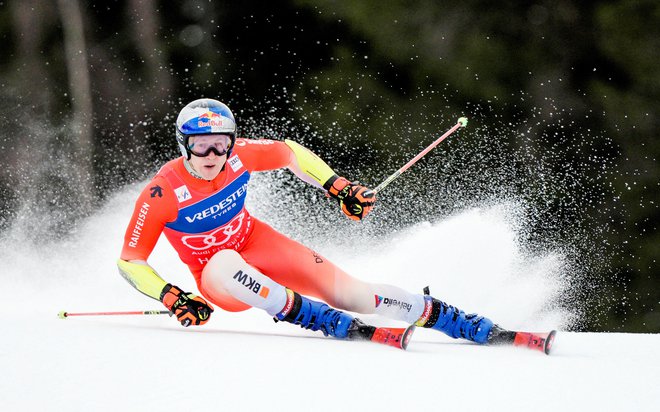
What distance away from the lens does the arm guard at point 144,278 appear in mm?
2914

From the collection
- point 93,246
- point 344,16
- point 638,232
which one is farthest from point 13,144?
point 638,232

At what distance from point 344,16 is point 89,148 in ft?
12.1

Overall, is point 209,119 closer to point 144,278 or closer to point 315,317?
point 144,278

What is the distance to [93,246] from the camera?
5.29 metres

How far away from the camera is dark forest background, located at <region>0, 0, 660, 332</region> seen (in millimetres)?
9922

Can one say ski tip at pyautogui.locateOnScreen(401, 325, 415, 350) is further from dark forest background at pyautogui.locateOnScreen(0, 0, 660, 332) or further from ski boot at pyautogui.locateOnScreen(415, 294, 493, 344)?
dark forest background at pyautogui.locateOnScreen(0, 0, 660, 332)

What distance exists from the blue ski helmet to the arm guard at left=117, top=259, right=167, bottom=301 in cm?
43

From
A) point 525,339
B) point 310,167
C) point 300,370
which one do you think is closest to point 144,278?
point 310,167

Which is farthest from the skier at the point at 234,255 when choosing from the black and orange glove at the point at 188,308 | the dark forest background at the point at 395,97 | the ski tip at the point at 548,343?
the dark forest background at the point at 395,97

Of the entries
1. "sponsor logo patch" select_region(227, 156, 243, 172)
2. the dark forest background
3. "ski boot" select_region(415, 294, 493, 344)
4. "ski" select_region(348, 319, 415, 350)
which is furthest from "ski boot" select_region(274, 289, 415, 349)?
the dark forest background

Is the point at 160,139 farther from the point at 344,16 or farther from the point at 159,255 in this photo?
the point at 159,255

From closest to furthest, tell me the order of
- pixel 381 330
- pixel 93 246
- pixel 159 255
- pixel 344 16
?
pixel 381 330
pixel 159 255
pixel 93 246
pixel 344 16

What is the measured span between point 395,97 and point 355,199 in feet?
25.1

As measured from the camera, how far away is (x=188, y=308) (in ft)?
9.16
